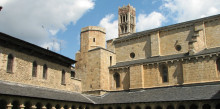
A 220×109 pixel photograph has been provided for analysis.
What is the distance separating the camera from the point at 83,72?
33.3 metres

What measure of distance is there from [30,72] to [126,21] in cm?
4297

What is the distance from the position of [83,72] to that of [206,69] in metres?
16.3

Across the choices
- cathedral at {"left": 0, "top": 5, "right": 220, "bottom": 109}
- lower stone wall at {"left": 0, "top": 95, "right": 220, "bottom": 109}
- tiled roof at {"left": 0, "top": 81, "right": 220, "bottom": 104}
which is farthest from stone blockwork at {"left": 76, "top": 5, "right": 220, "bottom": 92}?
lower stone wall at {"left": 0, "top": 95, "right": 220, "bottom": 109}

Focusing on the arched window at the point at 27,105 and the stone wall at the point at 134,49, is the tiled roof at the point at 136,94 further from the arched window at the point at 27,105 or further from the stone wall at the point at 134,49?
the stone wall at the point at 134,49

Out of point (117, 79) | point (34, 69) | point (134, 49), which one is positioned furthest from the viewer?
point (134, 49)

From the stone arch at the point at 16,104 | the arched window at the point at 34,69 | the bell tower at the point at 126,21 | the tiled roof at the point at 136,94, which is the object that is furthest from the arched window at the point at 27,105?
the bell tower at the point at 126,21

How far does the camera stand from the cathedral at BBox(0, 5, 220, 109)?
2150 centimetres

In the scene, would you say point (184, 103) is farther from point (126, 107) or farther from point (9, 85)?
point (9, 85)

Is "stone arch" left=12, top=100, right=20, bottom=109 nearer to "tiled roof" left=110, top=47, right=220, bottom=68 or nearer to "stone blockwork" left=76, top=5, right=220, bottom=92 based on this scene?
"stone blockwork" left=76, top=5, right=220, bottom=92

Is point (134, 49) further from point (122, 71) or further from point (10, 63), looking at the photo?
point (10, 63)

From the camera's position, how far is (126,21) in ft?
207

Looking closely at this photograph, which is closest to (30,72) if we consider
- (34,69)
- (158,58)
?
(34,69)

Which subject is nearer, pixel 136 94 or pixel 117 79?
pixel 136 94

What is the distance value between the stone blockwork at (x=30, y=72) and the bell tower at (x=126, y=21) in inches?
1393
